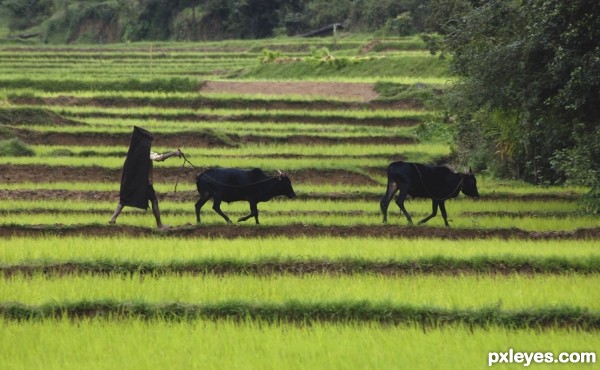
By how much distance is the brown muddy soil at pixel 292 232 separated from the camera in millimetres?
15438

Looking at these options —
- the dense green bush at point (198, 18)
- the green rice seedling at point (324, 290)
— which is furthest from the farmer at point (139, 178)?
the dense green bush at point (198, 18)

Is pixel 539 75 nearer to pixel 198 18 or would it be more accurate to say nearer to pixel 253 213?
pixel 253 213

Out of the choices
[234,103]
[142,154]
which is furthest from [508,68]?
[234,103]

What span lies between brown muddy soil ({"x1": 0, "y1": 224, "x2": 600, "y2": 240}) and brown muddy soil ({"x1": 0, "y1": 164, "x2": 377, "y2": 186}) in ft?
23.1

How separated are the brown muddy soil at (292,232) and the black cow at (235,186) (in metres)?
0.95

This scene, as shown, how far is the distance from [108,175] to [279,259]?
10878mm

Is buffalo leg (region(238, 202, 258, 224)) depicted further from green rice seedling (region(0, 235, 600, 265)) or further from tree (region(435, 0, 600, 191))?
tree (region(435, 0, 600, 191))

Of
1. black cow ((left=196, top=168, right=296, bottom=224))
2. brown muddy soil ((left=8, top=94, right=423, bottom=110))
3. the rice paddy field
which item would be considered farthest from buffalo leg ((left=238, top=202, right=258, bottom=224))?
brown muddy soil ((left=8, top=94, right=423, bottom=110))

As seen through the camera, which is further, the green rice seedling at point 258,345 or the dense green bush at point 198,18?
the dense green bush at point 198,18

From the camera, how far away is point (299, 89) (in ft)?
127

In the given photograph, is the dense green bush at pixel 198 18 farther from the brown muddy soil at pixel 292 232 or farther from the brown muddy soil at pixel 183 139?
the brown muddy soil at pixel 292 232

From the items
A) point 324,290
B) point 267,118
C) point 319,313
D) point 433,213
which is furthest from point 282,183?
point 267,118

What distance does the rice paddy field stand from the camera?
8.77 m

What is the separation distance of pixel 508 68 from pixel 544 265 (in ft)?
21.0
